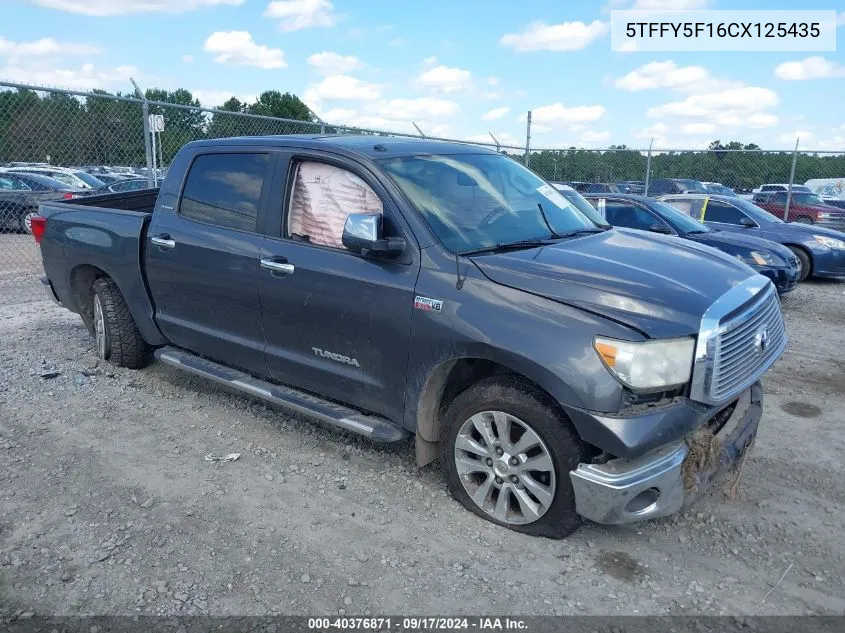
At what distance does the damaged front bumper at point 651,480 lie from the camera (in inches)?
116

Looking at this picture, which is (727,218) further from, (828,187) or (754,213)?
(828,187)

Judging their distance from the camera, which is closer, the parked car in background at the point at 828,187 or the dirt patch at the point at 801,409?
the dirt patch at the point at 801,409

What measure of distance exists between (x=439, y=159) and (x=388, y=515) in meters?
2.10

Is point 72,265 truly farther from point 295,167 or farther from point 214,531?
point 214,531

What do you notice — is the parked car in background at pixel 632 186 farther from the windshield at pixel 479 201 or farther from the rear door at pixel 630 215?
the windshield at pixel 479 201

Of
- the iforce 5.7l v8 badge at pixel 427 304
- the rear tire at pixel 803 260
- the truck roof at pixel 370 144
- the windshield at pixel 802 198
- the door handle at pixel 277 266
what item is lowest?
the rear tire at pixel 803 260

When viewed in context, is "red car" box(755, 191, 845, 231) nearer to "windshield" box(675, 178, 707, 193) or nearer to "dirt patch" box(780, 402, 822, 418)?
"windshield" box(675, 178, 707, 193)

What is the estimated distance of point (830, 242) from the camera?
10.7 metres

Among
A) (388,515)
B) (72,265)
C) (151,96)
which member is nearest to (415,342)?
(388,515)

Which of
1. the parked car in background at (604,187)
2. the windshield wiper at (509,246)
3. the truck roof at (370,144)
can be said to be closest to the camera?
the windshield wiper at (509,246)

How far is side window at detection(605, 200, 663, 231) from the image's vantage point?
9213mm

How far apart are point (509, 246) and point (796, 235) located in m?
8.97

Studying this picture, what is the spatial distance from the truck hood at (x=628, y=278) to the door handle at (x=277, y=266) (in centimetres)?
116

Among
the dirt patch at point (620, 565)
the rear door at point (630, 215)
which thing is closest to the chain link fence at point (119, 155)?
the rear door at point (630, 215)
